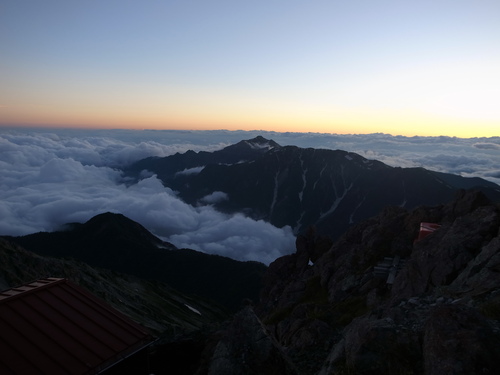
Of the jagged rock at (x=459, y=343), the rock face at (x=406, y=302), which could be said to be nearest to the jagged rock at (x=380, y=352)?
the rock face at (x=406, y=302)

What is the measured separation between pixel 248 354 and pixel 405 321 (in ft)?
25.5

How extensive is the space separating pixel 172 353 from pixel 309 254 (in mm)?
89075

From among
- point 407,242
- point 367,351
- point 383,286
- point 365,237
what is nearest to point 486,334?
point 367,351

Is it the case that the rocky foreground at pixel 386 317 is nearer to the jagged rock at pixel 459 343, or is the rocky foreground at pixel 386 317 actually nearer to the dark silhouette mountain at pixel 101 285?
the jagged rock at pixel 459 343

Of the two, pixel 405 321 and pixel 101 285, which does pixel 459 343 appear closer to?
pixel 405 321

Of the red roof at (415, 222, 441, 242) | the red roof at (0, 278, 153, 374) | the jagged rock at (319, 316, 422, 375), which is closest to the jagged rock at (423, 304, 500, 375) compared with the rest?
the jagged rock at (319, 316, 422, 375)

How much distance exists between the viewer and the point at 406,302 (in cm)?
2008

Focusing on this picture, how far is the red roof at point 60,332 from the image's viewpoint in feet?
45.0

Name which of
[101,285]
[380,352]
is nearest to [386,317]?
[380,352]

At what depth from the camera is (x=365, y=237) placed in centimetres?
7775

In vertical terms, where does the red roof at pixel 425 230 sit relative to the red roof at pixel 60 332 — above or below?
below

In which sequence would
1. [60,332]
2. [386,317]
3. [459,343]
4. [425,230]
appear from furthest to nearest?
[425,230] → [386,317] → [60,332] → [459,343]

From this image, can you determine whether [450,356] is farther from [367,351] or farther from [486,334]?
[367,351]

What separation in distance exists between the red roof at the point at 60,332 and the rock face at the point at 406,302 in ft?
Answer: 32.3
